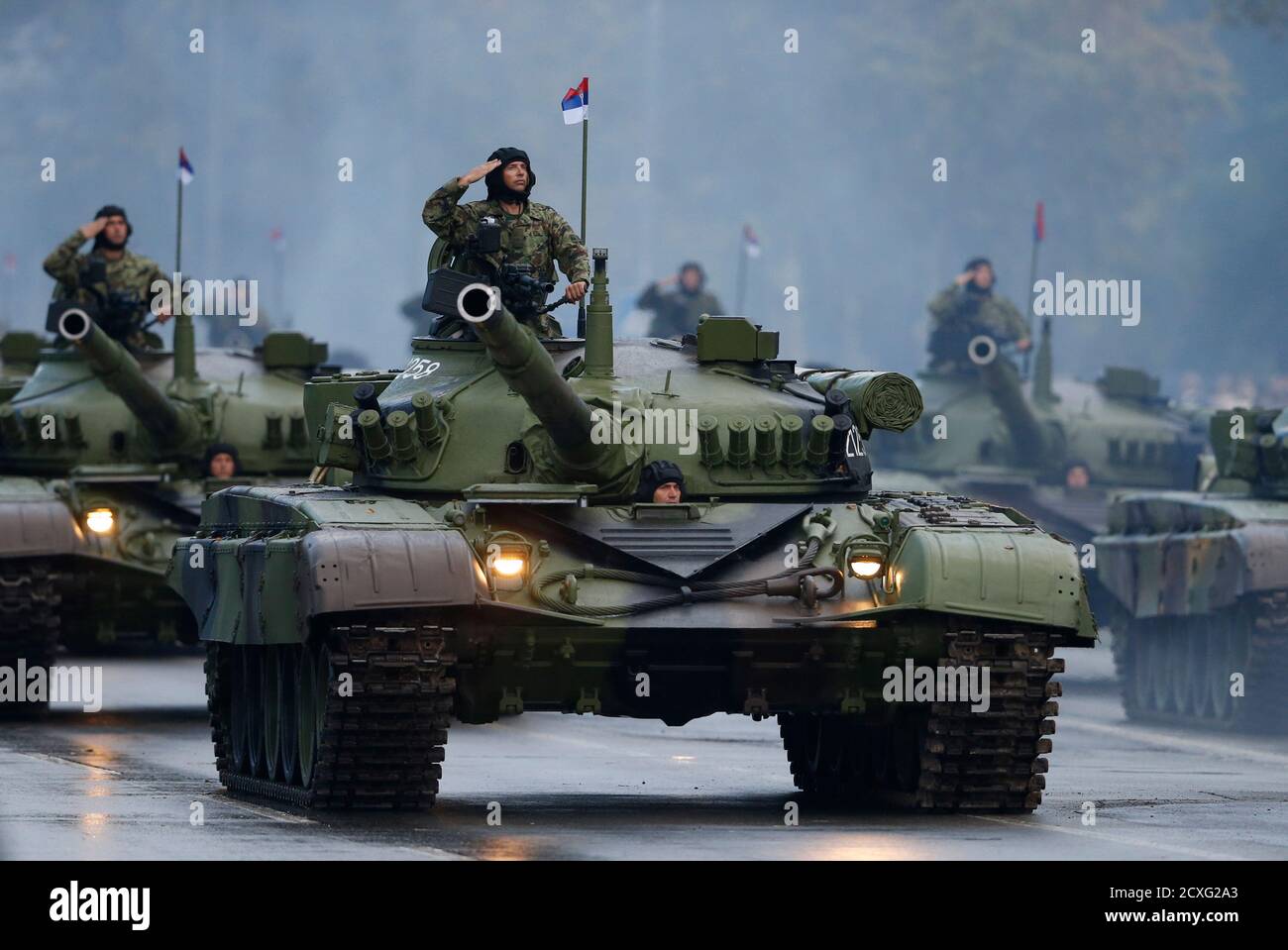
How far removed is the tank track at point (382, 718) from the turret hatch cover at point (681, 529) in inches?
61.1

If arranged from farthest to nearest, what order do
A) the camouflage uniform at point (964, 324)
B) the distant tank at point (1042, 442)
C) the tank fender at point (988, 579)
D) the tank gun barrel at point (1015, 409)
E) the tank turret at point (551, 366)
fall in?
1. the camouflage uniform at point (964, 324)
2. the tank gun barrel at point (1015, 409)
3. the distant tank at point (1042, 442)
4. the tank fender at point (988, 579)
5. the tank turret at point (551, 366)

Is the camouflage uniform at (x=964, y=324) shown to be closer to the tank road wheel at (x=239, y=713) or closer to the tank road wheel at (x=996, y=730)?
the tank road wheel at (x=239, y=713)

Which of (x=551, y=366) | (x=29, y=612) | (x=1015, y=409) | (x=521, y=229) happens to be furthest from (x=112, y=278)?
(x=1015, y=409)

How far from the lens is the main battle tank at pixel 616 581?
64.7 feet

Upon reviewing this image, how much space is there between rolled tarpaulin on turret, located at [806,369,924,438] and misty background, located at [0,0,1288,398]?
74.1 metres

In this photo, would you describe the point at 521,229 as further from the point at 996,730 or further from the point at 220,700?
the point at 996,730

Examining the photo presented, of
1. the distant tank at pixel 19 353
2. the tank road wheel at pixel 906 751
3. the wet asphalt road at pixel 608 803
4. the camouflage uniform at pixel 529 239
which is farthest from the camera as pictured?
the distant tank at pixel 19 353

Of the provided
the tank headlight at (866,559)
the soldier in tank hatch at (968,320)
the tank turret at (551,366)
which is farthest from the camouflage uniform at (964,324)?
the tank headlight at (866,559)

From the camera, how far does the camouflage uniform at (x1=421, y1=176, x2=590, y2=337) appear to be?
75.6 ft

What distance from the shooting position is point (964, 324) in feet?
149

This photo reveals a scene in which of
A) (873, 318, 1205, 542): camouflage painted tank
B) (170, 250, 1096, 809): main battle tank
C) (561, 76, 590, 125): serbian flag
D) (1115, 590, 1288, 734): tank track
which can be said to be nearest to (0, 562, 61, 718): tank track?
(170, 250, 1096, 809): main battle tank

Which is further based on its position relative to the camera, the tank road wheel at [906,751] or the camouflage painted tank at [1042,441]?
the camouflage painted tank at [1042,441]

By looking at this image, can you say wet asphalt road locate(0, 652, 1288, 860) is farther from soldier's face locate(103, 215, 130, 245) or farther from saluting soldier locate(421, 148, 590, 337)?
soldier's face locate(103, 215, 130, 245)
